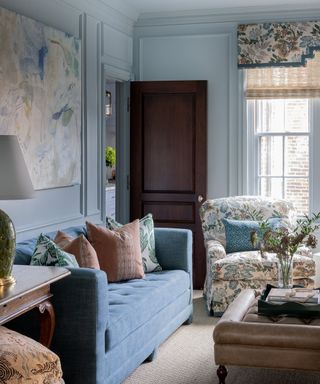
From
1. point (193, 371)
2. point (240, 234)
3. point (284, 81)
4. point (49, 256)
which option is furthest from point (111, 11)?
point (193, 371)

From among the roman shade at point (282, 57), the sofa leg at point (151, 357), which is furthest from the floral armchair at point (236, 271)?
the roman shade at point (282, 57)

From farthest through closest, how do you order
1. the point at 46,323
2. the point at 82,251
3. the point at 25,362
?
the point at 82,251, the point at 46,323, the point at 25,362

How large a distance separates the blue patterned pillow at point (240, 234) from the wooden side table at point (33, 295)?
2.70 meters

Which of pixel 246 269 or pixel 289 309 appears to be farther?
pixel 246 269

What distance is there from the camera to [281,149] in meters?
6.89

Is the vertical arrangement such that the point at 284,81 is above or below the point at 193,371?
above

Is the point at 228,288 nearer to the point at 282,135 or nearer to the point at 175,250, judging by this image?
the point at 175,250

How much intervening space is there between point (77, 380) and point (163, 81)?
388 centimetres

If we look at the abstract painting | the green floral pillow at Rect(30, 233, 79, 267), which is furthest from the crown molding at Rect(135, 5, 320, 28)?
the green floral pillow at Rect(30, 233, 79, 267)

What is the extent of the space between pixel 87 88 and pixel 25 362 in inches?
138

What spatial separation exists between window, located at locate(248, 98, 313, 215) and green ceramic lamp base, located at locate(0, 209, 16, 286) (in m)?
3.99

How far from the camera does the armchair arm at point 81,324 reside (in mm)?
3521

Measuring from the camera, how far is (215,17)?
6.86 m

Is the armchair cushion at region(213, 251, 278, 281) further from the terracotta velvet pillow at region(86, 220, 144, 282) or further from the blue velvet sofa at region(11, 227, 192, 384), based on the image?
the terracotta velvet pillow at region(86, 220, 144, 282)
